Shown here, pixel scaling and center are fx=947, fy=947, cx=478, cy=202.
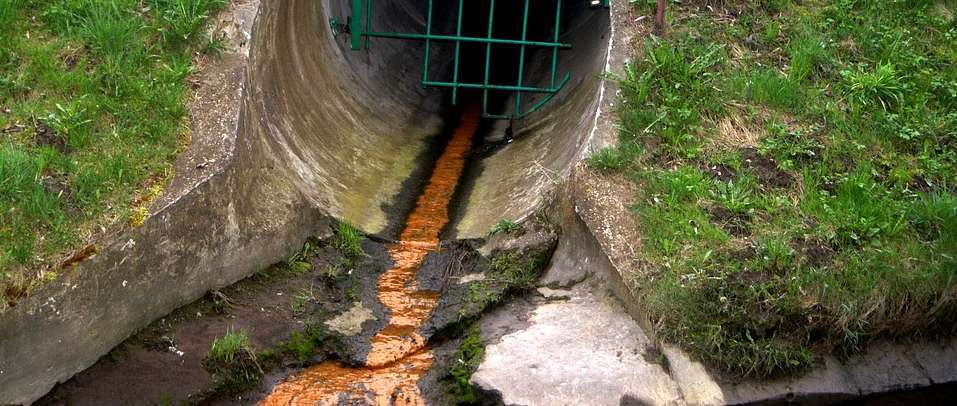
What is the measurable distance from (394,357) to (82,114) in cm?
226

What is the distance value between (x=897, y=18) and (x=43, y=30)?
19.1 ft

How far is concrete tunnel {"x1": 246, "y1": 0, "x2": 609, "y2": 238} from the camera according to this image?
6566mm

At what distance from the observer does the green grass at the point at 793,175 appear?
15.7 ft

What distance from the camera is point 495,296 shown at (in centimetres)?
560

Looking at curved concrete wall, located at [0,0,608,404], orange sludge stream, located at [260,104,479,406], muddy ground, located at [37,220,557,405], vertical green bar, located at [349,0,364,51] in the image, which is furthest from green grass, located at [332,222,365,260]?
vertical green bar, located at [349,0,364,51]

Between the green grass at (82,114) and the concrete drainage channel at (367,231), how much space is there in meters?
0.20

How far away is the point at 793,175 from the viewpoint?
5676 mm

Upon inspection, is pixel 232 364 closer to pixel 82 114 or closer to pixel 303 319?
pixel 303 319

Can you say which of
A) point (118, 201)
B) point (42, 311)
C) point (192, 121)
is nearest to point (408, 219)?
point (192, 121)

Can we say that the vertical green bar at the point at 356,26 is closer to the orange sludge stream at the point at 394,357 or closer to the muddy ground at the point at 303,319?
the orange sludge stream at the point at 394,357

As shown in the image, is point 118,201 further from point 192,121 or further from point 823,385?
point 823,385

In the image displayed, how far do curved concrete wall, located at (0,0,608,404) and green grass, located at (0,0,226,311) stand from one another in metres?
0.19

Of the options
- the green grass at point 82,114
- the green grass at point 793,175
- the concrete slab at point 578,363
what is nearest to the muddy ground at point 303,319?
the concrete slab at point 578,363

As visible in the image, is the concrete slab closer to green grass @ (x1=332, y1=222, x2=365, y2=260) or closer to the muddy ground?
the muddy ground
